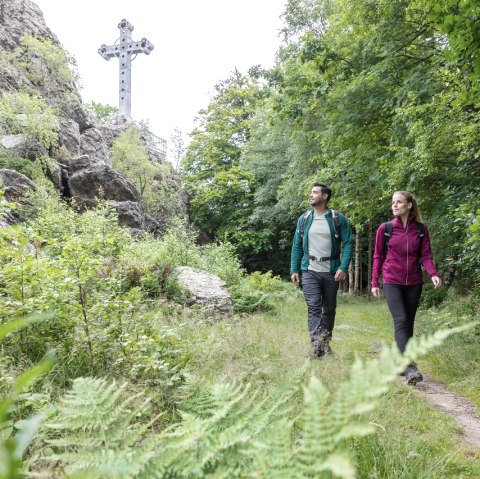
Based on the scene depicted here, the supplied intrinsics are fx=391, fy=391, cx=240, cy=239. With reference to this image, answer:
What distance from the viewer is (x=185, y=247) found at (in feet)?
36.8

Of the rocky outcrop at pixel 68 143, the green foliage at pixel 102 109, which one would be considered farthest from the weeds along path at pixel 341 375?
the green foliage at pixel 102 109

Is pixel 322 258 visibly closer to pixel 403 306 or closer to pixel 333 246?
pixel 333 246

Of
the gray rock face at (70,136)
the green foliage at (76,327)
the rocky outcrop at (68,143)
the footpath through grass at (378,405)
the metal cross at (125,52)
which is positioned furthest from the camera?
the metal cross at (125,52)

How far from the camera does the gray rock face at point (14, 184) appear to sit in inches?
500

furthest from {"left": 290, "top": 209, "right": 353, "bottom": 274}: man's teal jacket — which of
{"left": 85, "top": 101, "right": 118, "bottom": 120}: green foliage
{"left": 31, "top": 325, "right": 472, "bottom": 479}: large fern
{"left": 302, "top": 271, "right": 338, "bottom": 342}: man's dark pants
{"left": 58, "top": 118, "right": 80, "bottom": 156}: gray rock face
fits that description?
{"left": 85, "top": 101, "right": 118, "bottom": 120}: green foliage

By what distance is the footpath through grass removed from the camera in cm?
206

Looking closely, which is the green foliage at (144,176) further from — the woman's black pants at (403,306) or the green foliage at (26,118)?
the woman's black pants at (403,306)

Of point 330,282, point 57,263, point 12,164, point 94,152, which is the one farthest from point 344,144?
point 94,152

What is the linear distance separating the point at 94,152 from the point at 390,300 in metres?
22.3

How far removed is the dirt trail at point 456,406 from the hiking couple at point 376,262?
7.6 inches

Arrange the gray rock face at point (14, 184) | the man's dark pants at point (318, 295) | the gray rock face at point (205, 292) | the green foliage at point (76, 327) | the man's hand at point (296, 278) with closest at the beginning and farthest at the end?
1. the green foliage at point (76, 327)
2. the man's dark pants at point (318, 295)
3. the man's hand at point (296, 278)
4. the gray rock face at point (205, 292)
5. the gray rock face at point (14, 184)

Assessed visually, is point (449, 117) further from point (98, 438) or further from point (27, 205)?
point (27, 205)

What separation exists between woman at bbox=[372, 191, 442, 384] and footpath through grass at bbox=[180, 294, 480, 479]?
0.71 metres

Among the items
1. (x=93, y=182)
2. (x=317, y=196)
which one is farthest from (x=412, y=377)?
(x=93, y=182)
